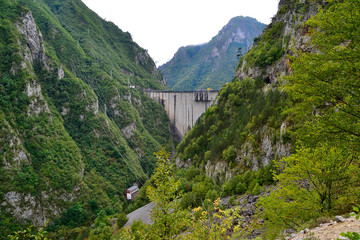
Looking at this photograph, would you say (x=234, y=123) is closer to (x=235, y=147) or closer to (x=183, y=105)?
(x=235, y=147)

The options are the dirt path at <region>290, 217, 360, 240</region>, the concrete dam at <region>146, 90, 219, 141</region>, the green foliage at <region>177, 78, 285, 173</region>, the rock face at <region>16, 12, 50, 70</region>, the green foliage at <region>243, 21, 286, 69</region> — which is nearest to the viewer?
the dirt path at <region>290, 217, 360, 240</region>

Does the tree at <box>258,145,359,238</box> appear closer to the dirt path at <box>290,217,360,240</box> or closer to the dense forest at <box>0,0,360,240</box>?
the dense forest at <box>0,0,360,240</box>

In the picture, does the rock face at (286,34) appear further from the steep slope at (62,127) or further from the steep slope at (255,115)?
the steep slope at (62,127)

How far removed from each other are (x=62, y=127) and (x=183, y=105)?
53.8 metres

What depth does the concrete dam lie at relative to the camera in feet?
320

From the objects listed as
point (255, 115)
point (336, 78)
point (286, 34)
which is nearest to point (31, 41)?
point (286, 34)

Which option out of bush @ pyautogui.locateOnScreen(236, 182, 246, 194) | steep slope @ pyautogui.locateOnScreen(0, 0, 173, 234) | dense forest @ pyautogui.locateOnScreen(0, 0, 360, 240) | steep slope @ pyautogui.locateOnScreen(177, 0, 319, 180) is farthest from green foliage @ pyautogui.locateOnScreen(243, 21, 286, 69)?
steep slope @ pyautogui.locateOnScreen(0, 0, 173, 234)

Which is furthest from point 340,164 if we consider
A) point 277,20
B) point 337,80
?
point 277,20

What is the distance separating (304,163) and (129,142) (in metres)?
91.9

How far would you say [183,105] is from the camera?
10788 centimetres

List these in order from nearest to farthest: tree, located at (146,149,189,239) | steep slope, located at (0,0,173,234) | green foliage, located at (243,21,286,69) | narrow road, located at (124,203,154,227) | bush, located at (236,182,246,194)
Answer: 1. tree, located at (146,149,189,239)
2. bush, located at (236,182,246,194)
3. green foliage, located at (243,21,286,69)
4. narrow road, located at (124,203,154,227)
5. steep slope, located at (0,0,173,234)

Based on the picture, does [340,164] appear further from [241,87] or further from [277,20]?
[277,20]

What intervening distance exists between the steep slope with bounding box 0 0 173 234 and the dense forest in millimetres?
452

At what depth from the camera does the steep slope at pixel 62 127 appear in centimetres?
5709
